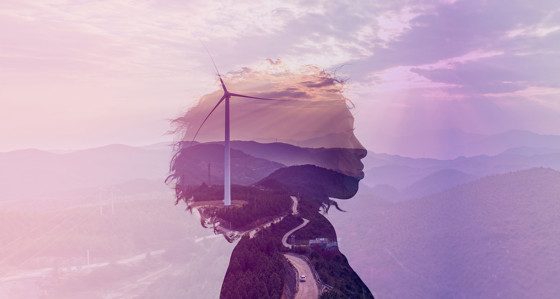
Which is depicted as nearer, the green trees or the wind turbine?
the green trees

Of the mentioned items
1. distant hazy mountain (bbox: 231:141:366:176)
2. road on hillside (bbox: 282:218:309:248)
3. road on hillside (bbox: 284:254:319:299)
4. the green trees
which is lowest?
road on hillside (bbox: 284:254:319:299)

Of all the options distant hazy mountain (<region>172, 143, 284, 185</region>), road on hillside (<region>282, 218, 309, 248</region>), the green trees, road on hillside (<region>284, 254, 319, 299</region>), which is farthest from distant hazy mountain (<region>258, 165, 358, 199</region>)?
the green trees

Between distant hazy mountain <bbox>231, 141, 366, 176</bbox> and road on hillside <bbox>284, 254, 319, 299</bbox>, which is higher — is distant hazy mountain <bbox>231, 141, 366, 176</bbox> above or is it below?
above

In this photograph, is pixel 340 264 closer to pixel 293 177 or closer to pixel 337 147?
pixel 337 147

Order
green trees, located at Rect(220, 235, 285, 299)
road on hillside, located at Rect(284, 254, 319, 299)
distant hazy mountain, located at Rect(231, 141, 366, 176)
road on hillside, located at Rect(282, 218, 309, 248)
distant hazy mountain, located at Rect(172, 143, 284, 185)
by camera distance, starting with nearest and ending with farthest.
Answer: green trees, located at Rect(220, 235, 285, 299)
road on hillside, located at Rect(284, 254, 319, 299)
road on hillside, located at Rect(282, 218, 309, 248)
distant hazy mountain, located at Rect(231, 141, 366, 176)
distant hazy mountain, located at Rect(172, 143, 284, 185)

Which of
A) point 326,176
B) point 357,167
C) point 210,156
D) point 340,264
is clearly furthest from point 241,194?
point 340,264

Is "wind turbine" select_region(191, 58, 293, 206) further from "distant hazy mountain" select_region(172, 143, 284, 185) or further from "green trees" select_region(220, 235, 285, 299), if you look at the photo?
"green trees" select_region(220, 235, 285, 299)

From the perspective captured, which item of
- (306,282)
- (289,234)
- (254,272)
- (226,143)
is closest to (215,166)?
(226,143)

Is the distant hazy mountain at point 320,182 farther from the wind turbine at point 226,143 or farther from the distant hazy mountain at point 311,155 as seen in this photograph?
the wind turbine at point 226,143

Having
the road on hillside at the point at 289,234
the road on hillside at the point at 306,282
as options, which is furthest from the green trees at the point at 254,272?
the road on hillside at the point at 289,234
